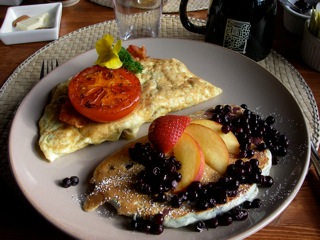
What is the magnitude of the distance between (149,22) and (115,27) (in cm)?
22

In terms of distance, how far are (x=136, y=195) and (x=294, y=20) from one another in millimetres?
1572

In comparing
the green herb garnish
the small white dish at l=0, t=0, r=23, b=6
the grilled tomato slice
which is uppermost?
the green herb garnish

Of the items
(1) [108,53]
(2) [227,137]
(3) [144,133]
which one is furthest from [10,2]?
(2) [227,137]

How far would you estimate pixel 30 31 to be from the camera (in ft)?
6.93

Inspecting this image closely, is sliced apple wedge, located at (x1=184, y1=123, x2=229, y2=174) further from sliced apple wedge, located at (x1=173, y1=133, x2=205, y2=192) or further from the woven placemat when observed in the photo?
the woven placemat

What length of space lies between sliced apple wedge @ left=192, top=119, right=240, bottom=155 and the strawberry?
0.11 m

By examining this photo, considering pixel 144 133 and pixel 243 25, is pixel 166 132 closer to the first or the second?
pixel 144 133

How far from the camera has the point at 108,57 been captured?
159cm

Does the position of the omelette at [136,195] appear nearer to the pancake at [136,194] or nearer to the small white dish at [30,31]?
the pancake at [136,194]

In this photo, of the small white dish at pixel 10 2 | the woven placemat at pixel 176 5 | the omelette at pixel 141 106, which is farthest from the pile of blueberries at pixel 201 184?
the small white dish at pixel 10 2

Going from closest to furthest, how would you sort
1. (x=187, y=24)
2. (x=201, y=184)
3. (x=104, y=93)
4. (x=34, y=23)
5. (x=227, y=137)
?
(x=201, y=184) < (x=227, y=137) < (x=104, y=93) < (x=187, y=24) < (x=34, y=23)

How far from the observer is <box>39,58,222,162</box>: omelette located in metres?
1.47

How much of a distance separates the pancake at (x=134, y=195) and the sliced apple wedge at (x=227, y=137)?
0.11 feet

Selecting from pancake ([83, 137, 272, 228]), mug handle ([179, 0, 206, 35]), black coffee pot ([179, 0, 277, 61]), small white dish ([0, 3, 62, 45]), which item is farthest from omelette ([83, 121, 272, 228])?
small white dish ([0, 3, 62, 45])
